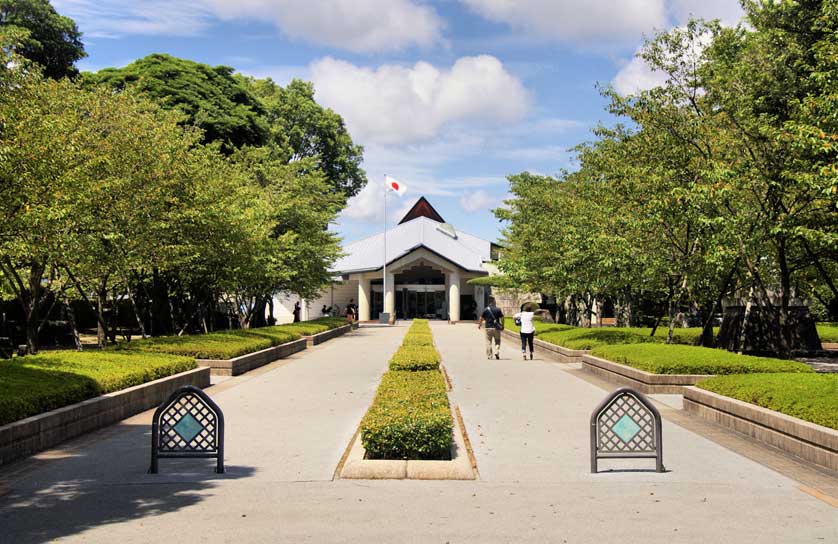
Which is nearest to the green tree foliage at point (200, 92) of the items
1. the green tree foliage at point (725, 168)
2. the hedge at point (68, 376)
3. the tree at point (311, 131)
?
the tree at point (311, 131)

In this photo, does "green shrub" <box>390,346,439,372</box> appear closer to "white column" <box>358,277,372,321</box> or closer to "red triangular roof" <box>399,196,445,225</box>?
"white column" <box>358,277,372,321</box>

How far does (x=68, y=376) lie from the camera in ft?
38.7

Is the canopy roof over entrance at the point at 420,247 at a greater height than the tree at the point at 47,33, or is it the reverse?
the tree at the point at 47,33

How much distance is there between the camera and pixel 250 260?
2681cm

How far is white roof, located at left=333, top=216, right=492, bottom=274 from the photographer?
224 ft

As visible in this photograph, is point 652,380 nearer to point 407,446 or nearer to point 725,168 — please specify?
point 725,168

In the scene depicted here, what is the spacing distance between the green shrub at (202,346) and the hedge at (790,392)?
36.5 ft

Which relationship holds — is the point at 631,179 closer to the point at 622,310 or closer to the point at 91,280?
the point at 91,280

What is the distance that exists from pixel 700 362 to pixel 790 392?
496 cm

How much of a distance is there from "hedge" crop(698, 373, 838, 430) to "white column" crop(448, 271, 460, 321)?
53.6m

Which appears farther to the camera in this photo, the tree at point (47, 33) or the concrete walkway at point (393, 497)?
the tree at point (47, 33)

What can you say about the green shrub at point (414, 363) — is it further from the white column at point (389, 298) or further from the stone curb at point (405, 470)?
the white column at point (389, 298)

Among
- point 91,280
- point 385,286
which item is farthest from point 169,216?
point 385,286

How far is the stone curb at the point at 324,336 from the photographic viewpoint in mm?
31941
